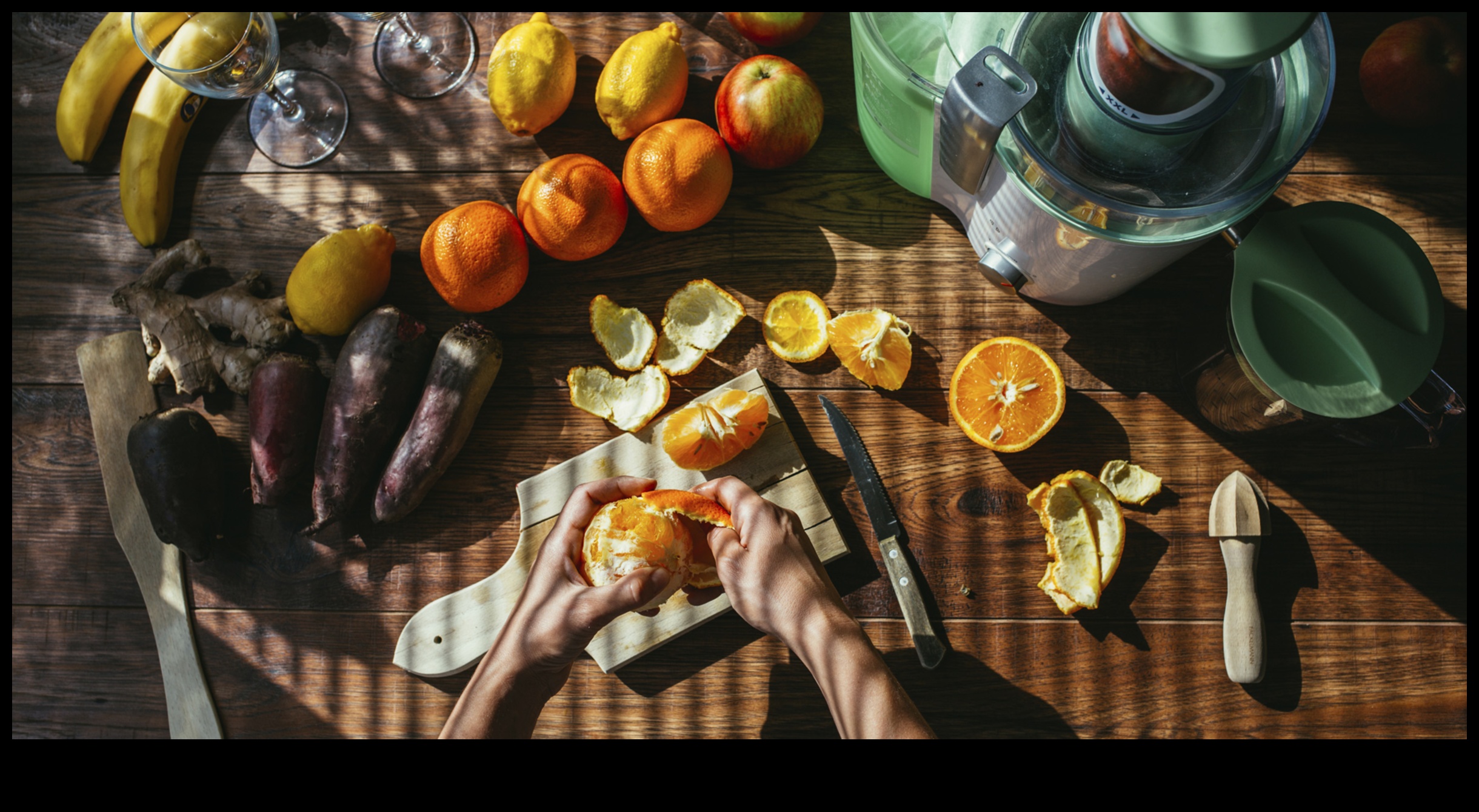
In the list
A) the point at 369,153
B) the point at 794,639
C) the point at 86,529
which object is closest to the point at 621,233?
the point at 369,153

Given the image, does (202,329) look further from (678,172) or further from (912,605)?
(912,605)

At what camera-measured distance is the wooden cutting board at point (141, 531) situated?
1308 millimetres

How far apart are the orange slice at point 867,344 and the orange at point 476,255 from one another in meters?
0.52

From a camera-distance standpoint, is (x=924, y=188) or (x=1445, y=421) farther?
(x=924, y=188)

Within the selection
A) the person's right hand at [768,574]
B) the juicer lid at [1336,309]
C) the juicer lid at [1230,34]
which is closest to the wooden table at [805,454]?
the person's right hand at [768,574]

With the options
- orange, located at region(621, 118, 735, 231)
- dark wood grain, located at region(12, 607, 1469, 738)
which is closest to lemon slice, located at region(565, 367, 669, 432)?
orange, located at region(621, 118, 735, 231)

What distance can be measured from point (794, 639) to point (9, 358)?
1.43m

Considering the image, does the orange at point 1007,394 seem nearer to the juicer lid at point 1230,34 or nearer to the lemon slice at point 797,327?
the lemon slice at point 797,327

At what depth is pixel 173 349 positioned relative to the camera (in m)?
1.32

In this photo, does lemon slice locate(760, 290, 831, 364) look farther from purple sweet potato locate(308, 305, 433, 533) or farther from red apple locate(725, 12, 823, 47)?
purple sweet potato locate(308, 305, 433, 533)

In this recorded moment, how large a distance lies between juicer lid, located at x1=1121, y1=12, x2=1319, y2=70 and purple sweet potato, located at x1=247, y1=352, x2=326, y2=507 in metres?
1.27

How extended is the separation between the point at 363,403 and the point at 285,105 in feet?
1.84

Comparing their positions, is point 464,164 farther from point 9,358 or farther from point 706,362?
point 9,358

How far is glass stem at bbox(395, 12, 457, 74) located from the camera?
4.64ft
